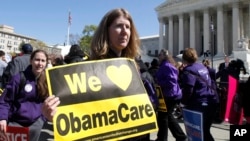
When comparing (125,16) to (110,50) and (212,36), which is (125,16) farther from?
(212,36)

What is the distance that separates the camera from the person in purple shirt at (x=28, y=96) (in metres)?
3.96

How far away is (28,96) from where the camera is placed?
4.07 m

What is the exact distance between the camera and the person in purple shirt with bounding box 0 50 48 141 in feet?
13.0

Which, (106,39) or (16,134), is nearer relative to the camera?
(106,39)

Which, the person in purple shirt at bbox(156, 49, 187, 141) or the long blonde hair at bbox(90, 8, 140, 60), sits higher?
the long blonde hair at bbox(90, 8, 140, 60)

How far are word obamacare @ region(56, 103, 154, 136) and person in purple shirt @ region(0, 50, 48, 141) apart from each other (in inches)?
66.9

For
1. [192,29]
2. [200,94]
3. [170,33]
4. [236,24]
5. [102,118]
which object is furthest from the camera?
[170,33]

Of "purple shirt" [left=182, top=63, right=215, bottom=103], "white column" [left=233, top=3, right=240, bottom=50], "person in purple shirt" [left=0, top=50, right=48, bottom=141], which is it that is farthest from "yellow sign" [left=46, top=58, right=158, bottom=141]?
"white column" [left=233, top=3, right=240, bottom=50]

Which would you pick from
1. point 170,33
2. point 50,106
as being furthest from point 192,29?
point 50,106

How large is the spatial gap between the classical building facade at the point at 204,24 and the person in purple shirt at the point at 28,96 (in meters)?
47.7

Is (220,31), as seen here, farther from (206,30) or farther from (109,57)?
(109,57)

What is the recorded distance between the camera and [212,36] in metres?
56.2

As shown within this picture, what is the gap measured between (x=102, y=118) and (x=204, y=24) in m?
57.6

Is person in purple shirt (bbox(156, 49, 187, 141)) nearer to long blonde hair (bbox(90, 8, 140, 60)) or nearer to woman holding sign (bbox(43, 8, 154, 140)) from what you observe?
long blonde hair (bbox(90, 8, 140, 60))
